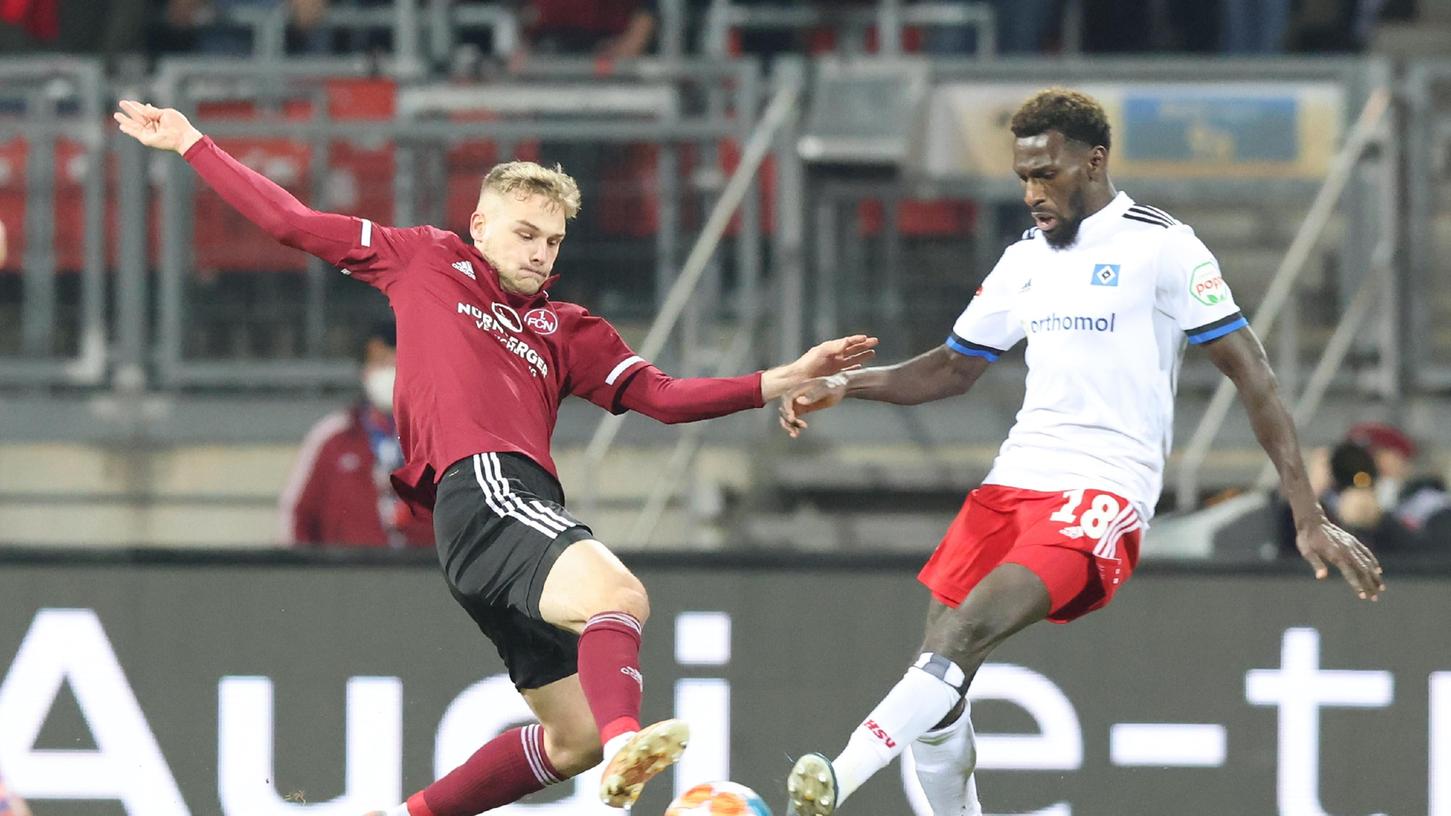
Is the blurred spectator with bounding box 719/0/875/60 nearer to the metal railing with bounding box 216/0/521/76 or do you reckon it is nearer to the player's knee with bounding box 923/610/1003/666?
the metal railing with bounding box 216/0/521/76

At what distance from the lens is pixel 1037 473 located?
705cm

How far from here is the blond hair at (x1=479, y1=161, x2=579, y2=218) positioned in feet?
22.3

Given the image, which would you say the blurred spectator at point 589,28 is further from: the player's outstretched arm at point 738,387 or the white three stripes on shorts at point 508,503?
the white three stripes on shorts at point 508,503

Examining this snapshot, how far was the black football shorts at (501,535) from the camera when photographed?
656 centimetres

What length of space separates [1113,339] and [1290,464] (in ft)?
1.99

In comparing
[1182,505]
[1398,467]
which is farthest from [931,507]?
[1398,467]

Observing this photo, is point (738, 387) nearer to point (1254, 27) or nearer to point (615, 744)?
point (615, 744)

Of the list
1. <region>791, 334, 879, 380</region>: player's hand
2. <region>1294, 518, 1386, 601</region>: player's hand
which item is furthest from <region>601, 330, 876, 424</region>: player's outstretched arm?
<region>1294, 518, 1386, 601</region>: player's hand

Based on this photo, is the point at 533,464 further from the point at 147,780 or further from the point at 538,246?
the point at 147,780

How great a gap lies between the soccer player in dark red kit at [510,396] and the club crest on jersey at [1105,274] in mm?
666

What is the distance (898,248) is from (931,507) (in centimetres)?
120

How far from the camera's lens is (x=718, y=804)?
6.54m

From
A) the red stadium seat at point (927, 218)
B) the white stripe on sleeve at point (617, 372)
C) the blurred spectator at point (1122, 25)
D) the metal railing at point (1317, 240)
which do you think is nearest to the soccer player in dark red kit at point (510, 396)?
the white stripe on sleeve at point (617, 372)

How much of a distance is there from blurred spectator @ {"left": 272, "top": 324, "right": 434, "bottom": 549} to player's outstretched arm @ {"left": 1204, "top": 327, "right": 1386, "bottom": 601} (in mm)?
4157
